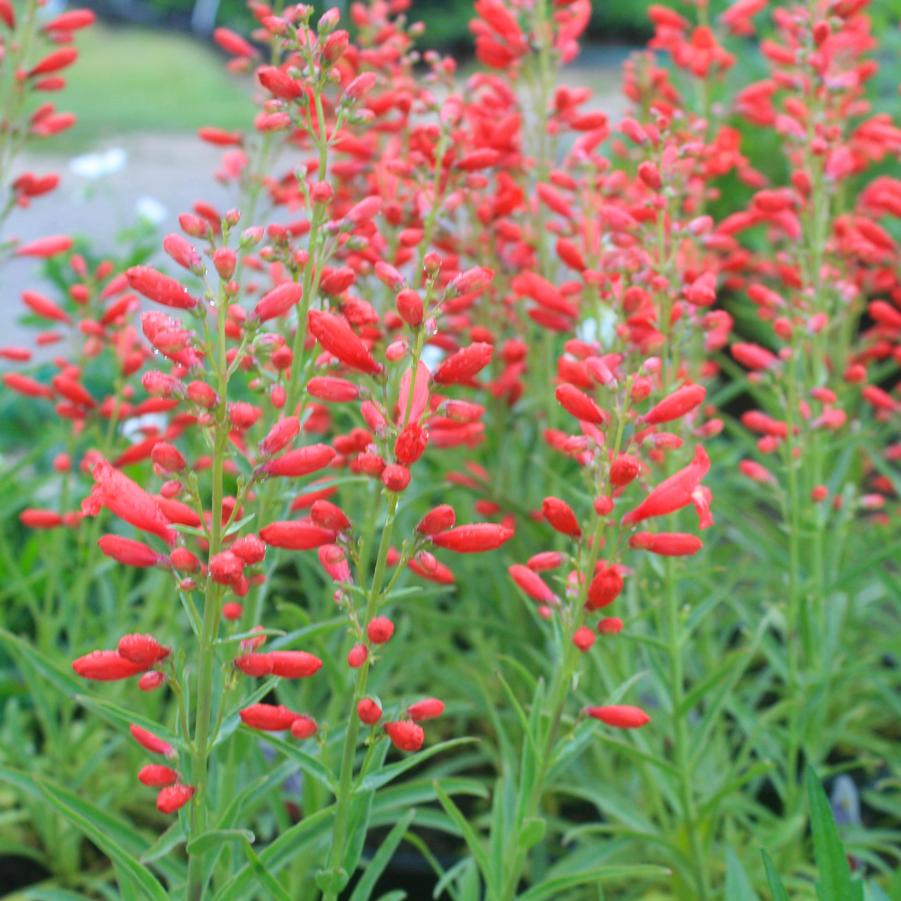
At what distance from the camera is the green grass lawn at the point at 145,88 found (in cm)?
1353

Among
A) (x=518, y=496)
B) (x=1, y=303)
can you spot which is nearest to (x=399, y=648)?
(x=518, y=496)

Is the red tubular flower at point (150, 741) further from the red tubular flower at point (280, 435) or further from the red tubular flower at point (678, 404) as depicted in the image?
the red tubular flower at point (678, 404)

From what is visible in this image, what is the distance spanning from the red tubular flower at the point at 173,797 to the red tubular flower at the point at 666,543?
0.83 m

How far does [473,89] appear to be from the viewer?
3.32 meters

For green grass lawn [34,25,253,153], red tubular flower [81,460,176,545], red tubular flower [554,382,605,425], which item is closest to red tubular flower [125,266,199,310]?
red tubular flower [81,460,176,545]

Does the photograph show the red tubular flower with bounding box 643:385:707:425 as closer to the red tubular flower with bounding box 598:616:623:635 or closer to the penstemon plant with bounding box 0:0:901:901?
the penstemon plant with bounding box 0:0:901:901

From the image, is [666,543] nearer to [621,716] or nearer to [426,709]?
[621,716]

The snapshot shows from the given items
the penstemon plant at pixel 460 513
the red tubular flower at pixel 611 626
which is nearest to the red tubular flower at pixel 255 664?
the penstemon plant at pixel 460 513

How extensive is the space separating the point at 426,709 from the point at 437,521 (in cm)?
31

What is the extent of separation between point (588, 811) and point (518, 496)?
926 mm

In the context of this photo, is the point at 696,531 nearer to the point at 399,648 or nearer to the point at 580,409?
the point at 399,648

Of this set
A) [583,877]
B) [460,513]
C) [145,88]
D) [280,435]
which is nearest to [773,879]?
[583,877]

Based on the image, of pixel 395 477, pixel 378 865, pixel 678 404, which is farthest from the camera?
pixel 378 865

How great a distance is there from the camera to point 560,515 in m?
1.89
